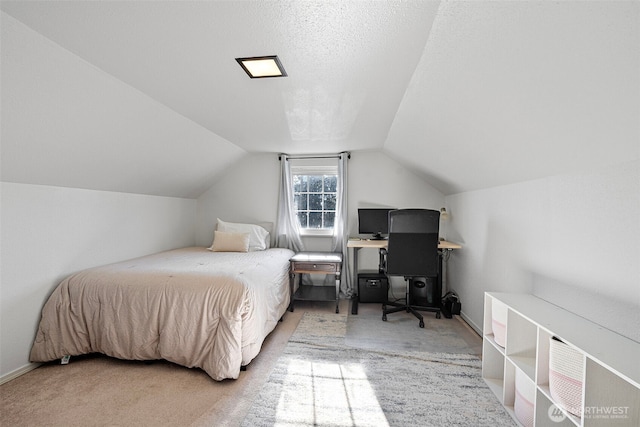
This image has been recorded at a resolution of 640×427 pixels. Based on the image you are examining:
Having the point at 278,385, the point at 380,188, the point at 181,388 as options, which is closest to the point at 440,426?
the point at 278,385

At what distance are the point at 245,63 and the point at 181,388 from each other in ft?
7.60

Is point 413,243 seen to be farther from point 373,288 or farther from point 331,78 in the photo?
point 331,78

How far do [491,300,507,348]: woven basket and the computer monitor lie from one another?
2.00m

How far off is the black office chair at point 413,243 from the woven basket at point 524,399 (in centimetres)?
130

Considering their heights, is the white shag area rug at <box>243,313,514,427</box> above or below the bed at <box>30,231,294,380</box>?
below

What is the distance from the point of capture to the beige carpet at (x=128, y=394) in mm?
1675

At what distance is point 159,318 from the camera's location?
7.16 ft

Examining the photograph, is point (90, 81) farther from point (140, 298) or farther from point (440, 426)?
point (440, 426)

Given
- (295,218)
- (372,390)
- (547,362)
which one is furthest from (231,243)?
(547,362)

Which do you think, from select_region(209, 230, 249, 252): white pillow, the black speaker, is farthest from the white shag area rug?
select_region(209, 230, 249, 252): white pillow

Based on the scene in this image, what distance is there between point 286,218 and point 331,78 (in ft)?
8.56

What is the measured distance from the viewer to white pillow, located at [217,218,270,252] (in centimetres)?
389

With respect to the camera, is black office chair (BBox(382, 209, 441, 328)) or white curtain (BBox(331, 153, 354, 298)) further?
white curtain (BBox(331, 153, 354, 298))

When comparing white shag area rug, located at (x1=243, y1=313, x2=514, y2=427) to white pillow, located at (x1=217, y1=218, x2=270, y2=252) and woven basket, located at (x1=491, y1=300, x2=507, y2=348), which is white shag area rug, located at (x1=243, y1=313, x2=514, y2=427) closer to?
woven basket, located at (x1=491, y1=300, x2=507, y2=348)
